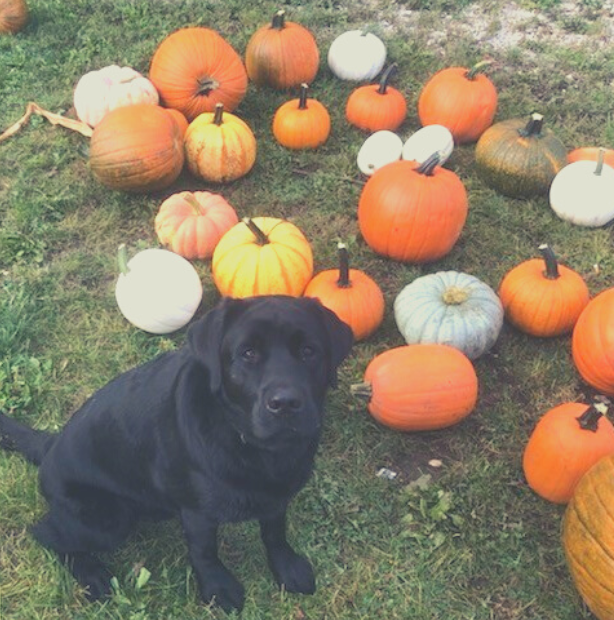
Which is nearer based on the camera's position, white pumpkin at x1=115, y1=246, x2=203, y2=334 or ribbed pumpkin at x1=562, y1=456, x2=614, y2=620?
ribbed pumpkin at x1=562, y1=456, x2=614, y2=620

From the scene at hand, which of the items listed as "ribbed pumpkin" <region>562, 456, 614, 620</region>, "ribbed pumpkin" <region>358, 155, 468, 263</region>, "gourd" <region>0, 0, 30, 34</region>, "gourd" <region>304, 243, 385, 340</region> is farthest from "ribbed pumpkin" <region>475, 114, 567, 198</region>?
"gourd" <region>0, 0, 30, 34</region>

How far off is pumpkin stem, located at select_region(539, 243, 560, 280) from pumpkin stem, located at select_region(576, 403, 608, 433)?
40.5 inches

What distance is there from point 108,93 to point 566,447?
13.2ft

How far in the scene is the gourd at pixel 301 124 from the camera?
18.8 feet

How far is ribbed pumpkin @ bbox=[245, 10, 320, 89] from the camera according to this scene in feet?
20.6

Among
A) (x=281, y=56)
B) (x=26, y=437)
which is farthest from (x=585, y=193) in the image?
(x=26, y=437)

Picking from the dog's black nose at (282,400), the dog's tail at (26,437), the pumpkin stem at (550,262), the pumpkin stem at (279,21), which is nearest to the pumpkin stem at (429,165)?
the pumpkin stem at (550,262)

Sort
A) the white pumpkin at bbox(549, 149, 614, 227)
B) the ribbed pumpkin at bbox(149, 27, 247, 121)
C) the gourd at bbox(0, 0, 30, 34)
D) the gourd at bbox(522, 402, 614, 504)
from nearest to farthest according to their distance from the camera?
the gourd at bbox(522, 402, 614, 504)
the white pumpkin at bbox(549, 149, 614, 227)
the ribbed pumpkin at bbox(149, 27, 247, 121)
the gourd at bbox(0, 0, 30, 34)

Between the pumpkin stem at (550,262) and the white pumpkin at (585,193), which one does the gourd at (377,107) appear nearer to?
the white pumpkin at (585,193)

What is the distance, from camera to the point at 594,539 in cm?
308

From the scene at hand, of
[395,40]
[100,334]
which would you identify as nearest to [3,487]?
[100,334]

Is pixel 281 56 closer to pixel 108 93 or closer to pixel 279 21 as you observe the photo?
pixel 279 21

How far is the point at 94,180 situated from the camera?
555 cm

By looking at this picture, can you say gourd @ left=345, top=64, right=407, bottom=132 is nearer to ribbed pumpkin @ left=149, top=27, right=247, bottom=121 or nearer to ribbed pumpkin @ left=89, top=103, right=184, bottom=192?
ribbed pumpkin @ left=149, top=27, right=247, bottom=121
